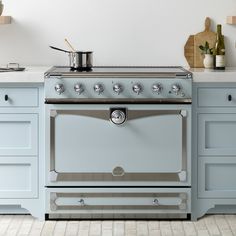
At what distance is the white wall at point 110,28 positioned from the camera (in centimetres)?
540

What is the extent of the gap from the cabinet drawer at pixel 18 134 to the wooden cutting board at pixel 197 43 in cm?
128

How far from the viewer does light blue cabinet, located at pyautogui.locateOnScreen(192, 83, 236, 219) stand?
4.78 m

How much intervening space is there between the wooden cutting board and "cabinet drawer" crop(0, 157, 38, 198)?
4.56 ft

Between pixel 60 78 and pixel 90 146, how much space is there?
1.52 feet

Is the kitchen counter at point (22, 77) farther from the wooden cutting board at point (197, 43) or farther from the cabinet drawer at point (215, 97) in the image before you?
the wooden cutting board at point (197, 43)

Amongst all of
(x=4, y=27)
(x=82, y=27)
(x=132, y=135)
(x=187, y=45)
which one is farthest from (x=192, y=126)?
(x=4, y=27)

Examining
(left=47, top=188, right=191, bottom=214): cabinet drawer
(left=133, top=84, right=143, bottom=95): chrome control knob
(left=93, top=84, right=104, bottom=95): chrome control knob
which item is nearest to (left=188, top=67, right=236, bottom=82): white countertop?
(left=133, top=84, right=143, bottom=95): chrome control knob

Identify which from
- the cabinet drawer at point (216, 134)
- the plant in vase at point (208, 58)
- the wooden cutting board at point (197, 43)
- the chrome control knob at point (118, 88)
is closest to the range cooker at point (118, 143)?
the chrome control knob at point (118, 88)

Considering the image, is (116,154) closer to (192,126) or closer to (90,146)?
(90,146)

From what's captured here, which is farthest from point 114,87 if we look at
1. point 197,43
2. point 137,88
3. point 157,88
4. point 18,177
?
point 197,43

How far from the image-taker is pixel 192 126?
480 cm

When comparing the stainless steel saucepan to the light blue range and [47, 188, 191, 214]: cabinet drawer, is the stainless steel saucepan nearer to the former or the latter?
the light blue range

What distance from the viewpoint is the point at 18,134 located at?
480cm

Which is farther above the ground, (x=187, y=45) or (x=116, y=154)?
(x=187, y=45)
